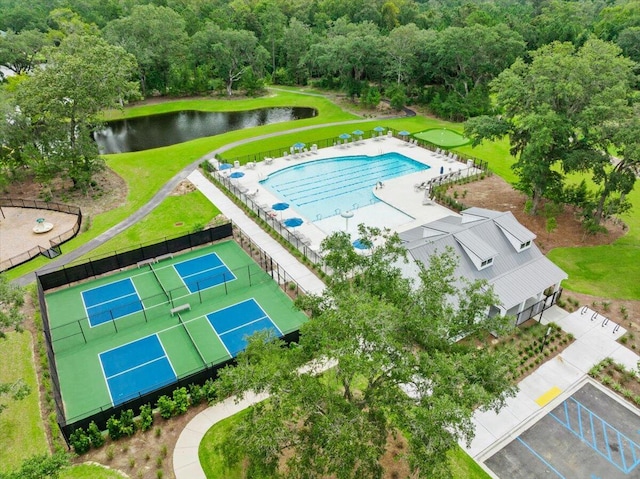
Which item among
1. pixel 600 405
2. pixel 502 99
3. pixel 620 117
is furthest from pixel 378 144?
pixel 600 405

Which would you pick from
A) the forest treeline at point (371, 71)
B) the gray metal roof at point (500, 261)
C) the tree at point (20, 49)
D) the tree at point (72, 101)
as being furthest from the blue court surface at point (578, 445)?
the tree at point (20, 49)

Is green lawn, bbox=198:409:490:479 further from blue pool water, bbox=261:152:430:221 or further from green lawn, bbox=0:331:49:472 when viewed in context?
blue pool water, bbox=261:152:430:221

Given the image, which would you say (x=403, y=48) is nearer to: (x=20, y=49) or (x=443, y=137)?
(x=443, y=137)

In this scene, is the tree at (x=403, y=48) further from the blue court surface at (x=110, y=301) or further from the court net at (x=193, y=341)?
the court net at (x=193, y=341)

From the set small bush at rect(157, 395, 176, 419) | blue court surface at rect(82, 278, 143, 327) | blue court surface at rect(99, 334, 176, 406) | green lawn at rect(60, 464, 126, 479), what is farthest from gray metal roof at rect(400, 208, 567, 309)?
green lawn at rect(60, 464, 126, 479)

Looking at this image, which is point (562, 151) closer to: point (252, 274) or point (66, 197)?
point (252, 274)
